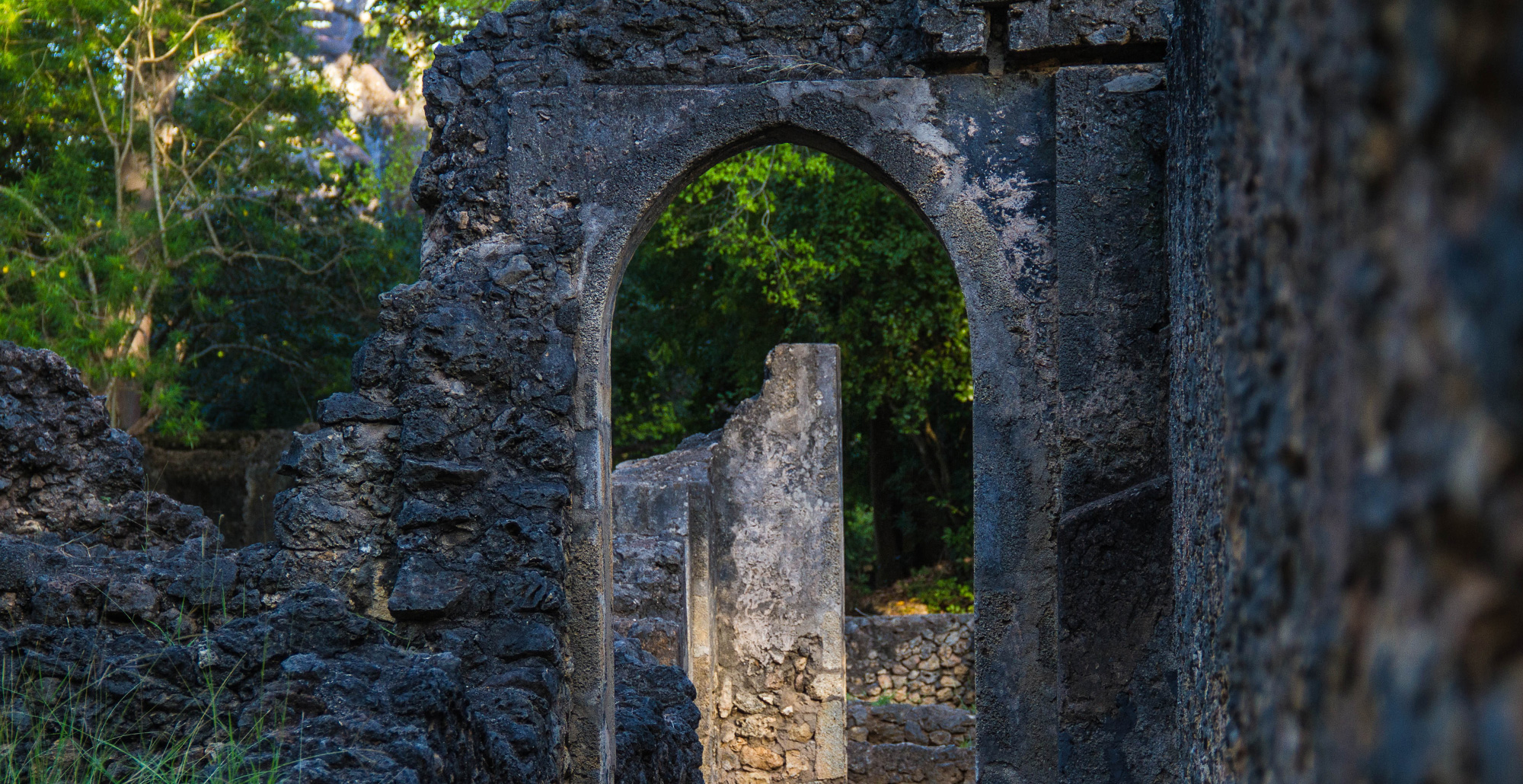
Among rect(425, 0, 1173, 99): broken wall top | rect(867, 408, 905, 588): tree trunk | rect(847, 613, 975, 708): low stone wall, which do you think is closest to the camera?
rect(425, 0, 1173, 99): broken wall top

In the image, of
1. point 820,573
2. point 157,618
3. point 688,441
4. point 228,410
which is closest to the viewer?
point 157,618

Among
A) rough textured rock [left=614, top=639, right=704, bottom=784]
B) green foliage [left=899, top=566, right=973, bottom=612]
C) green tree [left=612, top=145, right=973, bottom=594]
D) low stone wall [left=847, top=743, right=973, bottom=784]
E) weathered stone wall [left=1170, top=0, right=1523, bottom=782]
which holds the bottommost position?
low stone wall [left=847, top=743, right=973, bottom=784]

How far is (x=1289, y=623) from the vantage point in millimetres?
1112

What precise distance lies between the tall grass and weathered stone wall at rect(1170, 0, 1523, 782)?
183cm

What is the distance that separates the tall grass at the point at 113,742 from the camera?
2.23m

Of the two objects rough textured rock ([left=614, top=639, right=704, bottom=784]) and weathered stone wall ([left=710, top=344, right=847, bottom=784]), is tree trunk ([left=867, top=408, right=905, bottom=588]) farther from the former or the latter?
rough textured rock ([left=614, top=639, right=704, bottom=784])

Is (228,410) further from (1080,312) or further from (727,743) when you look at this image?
(1080,312)

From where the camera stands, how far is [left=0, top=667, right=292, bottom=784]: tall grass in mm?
2234

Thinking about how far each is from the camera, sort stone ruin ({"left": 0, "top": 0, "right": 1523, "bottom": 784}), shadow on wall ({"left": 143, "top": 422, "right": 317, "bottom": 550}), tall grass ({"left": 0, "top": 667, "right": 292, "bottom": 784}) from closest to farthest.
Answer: tall grass ({"left": 0, "top": 667, "right": 292, "bottom": 784}) → stone ruin ({"left": 0, "top": 0, "right": 1523, "bottom": 784}) → shadow on wall ({"left": 143, "top": 422, "right": 317, "bottom": 550})

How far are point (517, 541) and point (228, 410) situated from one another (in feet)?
36.3

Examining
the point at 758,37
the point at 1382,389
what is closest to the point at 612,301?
the point at 758,37

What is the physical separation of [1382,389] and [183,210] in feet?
37.8

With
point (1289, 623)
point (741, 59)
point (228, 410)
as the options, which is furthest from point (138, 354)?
point (1289, 623)

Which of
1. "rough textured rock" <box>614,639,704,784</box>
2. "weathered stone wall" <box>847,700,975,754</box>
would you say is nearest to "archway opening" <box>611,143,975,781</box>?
"weathered stone wall" <box>847,700,975,754</box>
